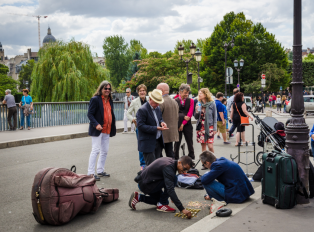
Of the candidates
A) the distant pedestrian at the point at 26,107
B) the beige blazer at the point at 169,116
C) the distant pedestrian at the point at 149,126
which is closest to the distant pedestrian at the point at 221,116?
the beige blazer at the point at 169,116

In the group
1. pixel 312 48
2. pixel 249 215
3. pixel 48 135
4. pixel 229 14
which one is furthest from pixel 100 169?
pixel 312 48

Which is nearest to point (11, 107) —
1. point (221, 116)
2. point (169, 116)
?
point (221, 116)

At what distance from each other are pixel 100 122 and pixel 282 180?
3522 millimetres

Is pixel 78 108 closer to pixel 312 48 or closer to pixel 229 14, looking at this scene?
pixel 229 14

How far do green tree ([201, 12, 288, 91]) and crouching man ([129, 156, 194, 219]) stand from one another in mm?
43446

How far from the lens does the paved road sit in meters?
4.22

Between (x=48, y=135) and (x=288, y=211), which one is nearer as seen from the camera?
(x=288, y=211)

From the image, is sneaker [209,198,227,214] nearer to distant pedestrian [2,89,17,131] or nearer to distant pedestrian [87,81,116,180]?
distant pedestrian [87,81,116,180]

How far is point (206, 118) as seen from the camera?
778cm

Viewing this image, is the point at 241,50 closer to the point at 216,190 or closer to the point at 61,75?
the point at 61,75

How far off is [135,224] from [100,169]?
8.76 ft

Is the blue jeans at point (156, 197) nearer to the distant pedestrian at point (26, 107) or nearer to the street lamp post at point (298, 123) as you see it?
the street lamp post at point (298, 123)

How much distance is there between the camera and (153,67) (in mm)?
54062

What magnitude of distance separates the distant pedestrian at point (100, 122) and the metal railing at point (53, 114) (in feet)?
32.2
